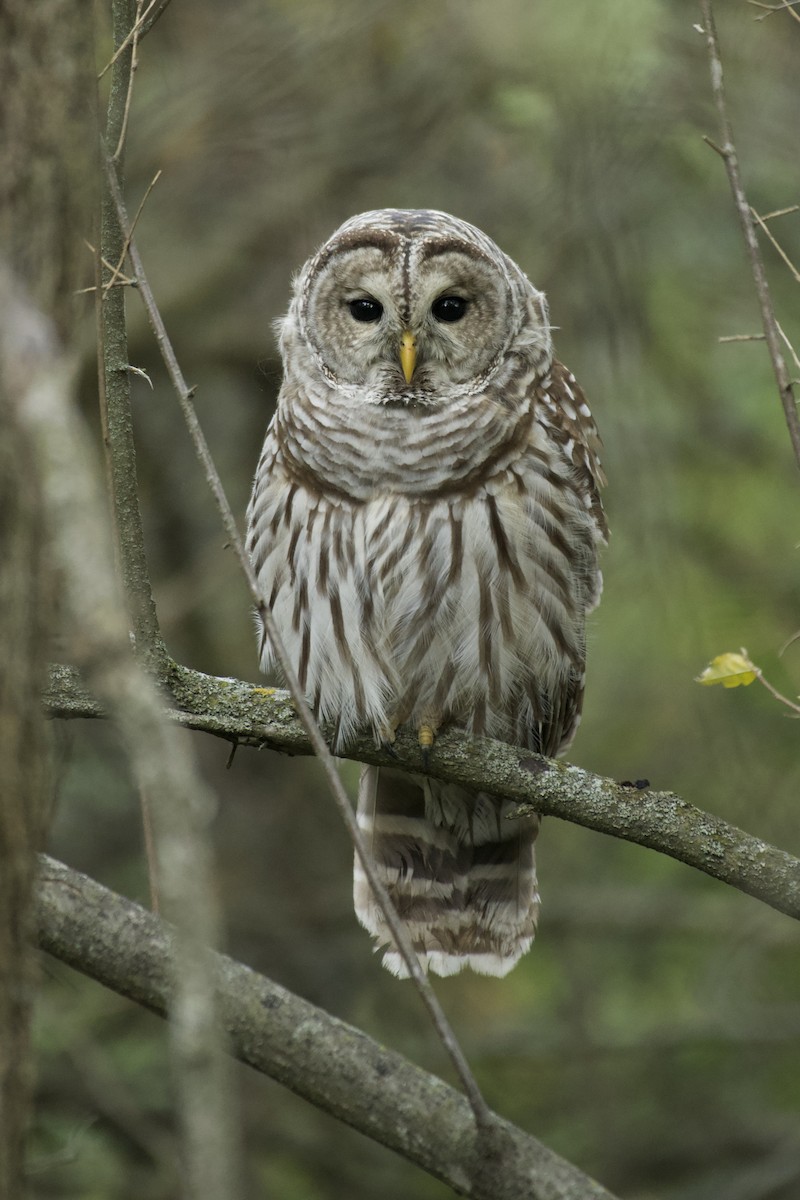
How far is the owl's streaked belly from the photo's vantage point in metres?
4.19

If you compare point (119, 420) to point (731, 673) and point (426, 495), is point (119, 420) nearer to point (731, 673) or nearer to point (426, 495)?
point (426, 495)

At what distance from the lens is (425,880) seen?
4973 mm

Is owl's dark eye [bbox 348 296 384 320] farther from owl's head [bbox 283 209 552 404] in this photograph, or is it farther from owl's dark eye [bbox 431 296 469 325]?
owl's dark eye [bbox 431 296 469 325]

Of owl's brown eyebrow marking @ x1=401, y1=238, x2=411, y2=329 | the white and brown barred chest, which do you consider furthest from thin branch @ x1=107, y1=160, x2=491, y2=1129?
owl's brown eyebrow marking @ x1=401, y1=238, x2=411, y2=329

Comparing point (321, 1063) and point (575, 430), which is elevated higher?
point (575, 430)

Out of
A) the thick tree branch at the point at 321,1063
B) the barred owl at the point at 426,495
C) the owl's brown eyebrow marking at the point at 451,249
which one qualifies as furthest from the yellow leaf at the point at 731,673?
the owl's brown eyebrow marking at the point at 451,249

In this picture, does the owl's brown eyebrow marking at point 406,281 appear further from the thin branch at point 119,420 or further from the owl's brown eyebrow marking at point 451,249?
the thin branch at point 119,420

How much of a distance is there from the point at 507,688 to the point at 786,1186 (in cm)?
234

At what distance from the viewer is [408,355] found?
4.26m

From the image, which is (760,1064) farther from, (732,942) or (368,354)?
(368,354)

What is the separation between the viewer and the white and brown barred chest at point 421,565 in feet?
13.8

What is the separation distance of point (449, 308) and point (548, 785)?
1.71 meters

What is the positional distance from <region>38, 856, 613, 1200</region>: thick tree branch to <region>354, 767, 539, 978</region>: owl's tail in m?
1.66

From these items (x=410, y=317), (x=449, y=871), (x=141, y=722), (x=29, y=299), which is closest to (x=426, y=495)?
(x=410, y=317)
